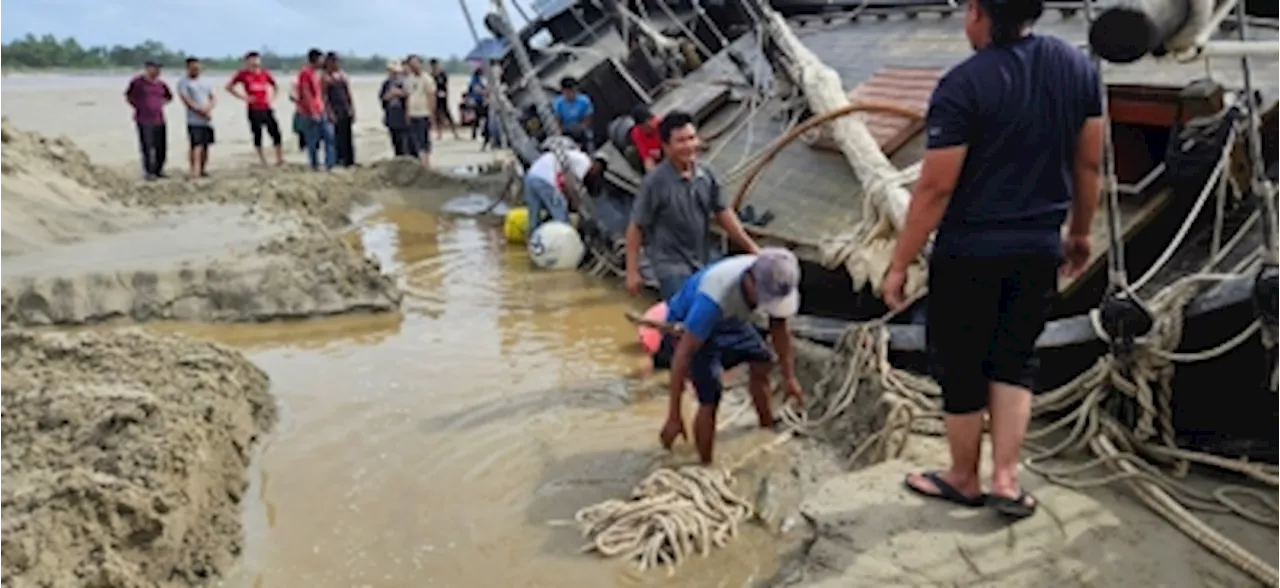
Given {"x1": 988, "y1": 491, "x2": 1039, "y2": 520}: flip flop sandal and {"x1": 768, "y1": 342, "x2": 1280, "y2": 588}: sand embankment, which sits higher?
{"x1": 988, "y1": 491, "x2": 1039, "y2": 520}: flip flop sandal

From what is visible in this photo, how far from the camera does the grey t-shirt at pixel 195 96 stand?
12.9 meters

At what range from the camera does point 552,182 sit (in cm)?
916

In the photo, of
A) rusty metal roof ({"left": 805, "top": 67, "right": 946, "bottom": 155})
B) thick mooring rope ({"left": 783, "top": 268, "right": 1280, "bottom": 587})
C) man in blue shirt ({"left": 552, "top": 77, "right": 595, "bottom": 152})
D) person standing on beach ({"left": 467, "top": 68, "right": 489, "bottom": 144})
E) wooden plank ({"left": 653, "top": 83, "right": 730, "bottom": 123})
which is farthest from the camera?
person standing on beach ({"left": 467, "top": 68, "right": 489, "bottom": 144})

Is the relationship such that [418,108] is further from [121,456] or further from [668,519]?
[668,519]

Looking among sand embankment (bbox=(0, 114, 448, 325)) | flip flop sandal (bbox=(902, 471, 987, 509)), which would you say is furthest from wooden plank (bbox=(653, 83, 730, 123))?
flip flop sandal (bbox=(902, 471, 987, 509))

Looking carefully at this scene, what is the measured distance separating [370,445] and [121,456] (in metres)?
1.38

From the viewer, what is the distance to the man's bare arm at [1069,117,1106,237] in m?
3.34

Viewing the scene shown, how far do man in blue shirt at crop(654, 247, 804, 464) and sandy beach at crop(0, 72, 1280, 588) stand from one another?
282 millimetres

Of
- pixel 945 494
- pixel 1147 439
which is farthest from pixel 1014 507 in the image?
pixel 1147 439

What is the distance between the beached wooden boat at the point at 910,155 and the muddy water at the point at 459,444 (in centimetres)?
112

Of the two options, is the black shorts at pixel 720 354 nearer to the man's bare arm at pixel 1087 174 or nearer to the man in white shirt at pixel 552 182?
the man's bare arm at pixel 1087 174

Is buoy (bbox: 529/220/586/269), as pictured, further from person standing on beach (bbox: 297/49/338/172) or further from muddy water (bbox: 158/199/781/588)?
person standing on beach (bbox: 297/49/338/172)

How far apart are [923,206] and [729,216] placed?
2.22 metres

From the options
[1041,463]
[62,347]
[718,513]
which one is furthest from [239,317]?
[1041,463]
